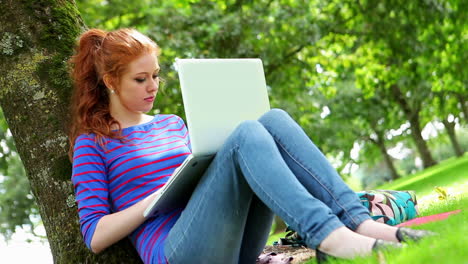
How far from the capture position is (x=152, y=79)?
9.05 feet

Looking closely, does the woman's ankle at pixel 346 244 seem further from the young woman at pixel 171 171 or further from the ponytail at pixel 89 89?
the ponytail at pixel 89 89

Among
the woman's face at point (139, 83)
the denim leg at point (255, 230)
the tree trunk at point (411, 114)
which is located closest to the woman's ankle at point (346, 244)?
the denim leg at point (255, 230)

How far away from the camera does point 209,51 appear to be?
919cm

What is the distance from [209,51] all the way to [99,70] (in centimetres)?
645

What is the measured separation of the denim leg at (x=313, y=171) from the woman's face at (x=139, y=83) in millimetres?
630

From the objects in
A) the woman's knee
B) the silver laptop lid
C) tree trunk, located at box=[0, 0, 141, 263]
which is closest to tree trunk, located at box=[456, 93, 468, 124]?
tree trunk, located at box=[0, 0, 141, 263]

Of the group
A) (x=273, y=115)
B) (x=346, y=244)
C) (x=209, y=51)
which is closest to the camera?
(x=346, y=244)

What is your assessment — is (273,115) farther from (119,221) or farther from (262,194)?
(119,221)

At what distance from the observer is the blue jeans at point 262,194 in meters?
2.14

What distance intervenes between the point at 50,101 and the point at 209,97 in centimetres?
131

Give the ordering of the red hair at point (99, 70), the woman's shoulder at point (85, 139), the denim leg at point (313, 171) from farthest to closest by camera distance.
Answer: the red hair at point (99, 70), the woman's shoulder at point (85, 139), the denim leg at point (313, 171)

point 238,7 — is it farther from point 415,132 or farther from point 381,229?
point 415,132

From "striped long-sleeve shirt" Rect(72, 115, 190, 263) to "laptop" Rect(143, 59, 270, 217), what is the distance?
0.44ft

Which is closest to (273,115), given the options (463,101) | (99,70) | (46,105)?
(99,70)
